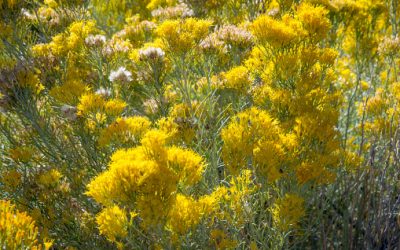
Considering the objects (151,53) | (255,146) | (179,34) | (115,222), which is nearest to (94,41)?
(151,53)

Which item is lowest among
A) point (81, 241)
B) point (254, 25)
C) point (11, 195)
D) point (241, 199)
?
point (81, 241)

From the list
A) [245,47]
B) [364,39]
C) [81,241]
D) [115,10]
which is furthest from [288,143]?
[115,10]

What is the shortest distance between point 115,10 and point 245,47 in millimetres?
3213

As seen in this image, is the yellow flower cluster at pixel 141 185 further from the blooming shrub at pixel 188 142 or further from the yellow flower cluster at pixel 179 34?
the yellow flower cluster at pixel 179 34

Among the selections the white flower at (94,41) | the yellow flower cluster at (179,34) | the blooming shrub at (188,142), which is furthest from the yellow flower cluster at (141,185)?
the white flower at (94,41)

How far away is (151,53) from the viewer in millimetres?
2646

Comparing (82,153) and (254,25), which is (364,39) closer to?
(254,25)

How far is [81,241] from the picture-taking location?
2.66 meters

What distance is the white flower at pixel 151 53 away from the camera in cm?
263

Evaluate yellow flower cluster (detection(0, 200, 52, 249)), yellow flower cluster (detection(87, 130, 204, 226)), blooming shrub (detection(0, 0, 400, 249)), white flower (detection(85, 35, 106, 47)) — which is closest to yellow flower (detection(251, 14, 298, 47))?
blooming shrub (detection(0, 0, 400, 249))

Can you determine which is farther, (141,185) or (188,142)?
(188,142)

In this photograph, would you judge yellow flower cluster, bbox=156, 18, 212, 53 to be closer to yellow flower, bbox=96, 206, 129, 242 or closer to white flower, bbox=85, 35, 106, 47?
white flower, bbox=85, 35, 106, 47

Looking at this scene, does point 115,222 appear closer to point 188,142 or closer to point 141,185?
point 141,185

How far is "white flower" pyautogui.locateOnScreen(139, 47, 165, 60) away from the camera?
8.64ft
